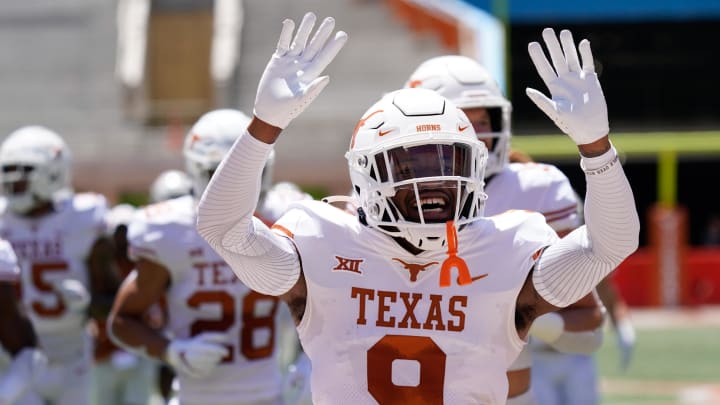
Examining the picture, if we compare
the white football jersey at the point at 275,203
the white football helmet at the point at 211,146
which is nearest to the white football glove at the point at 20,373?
the white football helmet at the point at 211,146

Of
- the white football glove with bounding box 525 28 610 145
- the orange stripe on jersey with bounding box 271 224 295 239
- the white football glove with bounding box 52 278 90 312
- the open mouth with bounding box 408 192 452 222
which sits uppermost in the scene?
the white football glove with bounding box 525 28 610 145

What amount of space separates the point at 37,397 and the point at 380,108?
9.94 ft

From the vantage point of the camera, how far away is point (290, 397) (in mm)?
4531

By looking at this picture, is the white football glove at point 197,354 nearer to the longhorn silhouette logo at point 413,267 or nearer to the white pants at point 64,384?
the longhorn silhouette logo at point 413,267

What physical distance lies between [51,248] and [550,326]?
2.92 metres

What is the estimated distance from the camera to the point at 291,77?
2848mm

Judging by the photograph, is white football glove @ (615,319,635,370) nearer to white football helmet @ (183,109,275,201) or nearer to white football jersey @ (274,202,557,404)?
white football helmet @ (183,109,275,201)

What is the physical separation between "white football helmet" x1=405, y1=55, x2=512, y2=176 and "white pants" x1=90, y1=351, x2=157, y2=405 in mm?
3057

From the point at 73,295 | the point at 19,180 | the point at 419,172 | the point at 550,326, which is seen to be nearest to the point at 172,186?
the point at 19,180

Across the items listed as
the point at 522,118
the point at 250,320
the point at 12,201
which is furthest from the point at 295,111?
the point at 522,118

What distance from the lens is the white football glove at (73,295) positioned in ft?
19.2

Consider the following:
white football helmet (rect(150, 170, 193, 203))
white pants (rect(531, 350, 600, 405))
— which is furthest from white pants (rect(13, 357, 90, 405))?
white pants (rect(531, 350, 600, 405))

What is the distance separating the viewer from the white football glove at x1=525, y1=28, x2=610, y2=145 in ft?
9.20

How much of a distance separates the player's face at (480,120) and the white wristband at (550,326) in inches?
21.4
